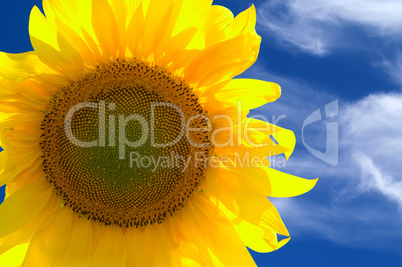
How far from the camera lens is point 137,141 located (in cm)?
410

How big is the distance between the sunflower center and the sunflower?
1 centimetres

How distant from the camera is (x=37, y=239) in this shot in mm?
4477

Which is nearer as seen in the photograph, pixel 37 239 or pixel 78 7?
pixel 78 7

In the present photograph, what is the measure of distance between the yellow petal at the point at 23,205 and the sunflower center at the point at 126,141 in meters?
0.19

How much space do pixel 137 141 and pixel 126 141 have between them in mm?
98

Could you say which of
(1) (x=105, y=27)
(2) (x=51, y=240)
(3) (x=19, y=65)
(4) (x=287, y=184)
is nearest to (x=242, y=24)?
(1) (x=105, y=27)

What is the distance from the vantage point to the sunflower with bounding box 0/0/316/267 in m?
4.09

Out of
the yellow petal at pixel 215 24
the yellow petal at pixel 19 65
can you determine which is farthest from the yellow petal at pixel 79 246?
the yellow petal at pixel 215 24

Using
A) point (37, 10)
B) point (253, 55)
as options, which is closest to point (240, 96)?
point (253, 55)

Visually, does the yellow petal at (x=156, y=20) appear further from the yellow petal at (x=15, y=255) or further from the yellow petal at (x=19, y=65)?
the yellow petal at (x=15, y=255)

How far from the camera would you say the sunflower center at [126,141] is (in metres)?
4.10

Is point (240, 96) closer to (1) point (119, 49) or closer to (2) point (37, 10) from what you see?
(1) point (119, 49)

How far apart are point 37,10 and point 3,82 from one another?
2.31ft

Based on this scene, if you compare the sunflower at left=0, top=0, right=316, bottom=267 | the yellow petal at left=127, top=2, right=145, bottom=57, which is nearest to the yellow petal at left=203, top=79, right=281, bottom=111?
the sunflower at left=0, top=0, right=316, bottom=267
